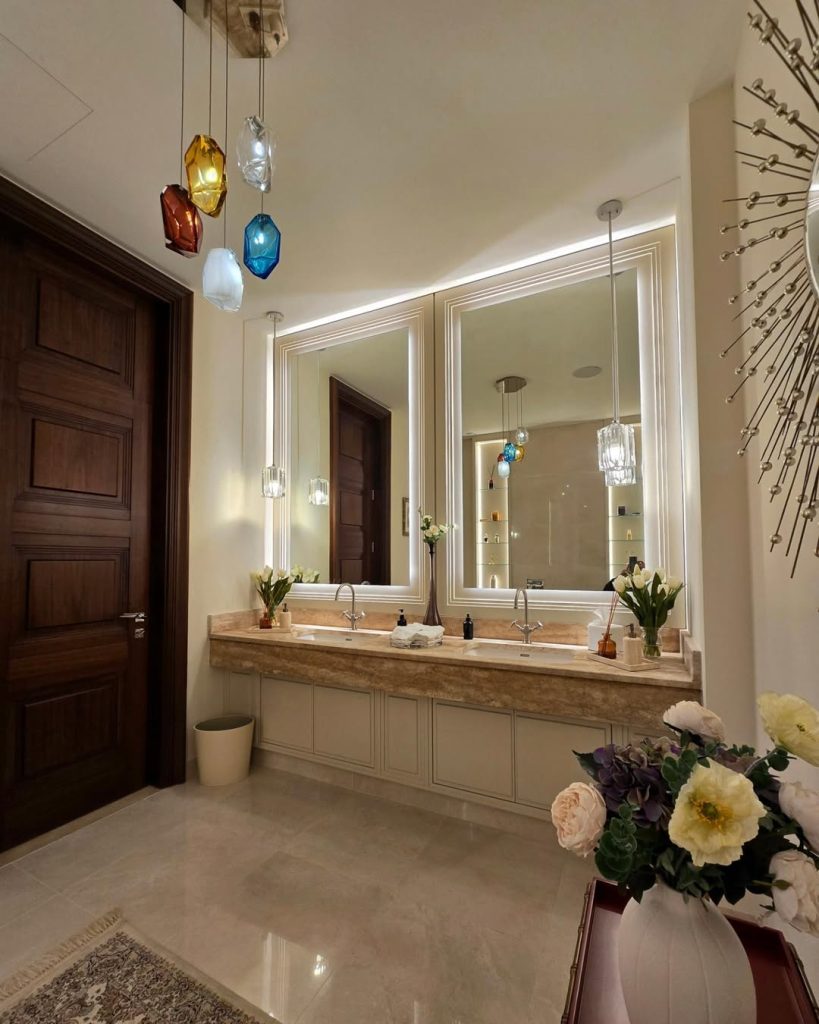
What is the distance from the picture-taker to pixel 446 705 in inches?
100

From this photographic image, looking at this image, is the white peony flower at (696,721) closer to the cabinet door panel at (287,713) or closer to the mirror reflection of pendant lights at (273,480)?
the cabinet door panel at (287,713)

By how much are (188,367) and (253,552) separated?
1271mm

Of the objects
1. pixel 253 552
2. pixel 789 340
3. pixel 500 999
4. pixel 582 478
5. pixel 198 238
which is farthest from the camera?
pixel 253 552

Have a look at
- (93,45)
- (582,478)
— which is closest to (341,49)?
(93,45)

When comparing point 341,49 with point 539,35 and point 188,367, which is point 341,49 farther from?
point 188,367

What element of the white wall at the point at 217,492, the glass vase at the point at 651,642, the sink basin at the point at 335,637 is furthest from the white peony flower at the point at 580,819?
the white wall at the point at 217,492

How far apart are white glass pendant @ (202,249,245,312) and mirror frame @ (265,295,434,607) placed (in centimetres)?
176

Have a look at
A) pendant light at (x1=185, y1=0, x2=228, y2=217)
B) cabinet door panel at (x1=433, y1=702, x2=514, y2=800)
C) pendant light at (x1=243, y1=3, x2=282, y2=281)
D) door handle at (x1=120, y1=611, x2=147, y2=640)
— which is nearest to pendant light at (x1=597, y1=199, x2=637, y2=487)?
cabinet door panel at (x1=433, y1=702, x2=514, y2=800)

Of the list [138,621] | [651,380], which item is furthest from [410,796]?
[651,380]

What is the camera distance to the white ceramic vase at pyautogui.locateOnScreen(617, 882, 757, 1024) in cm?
68

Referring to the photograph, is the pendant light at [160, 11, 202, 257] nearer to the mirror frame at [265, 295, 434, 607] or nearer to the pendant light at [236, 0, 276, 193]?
the pendant light at [236, 0, 276, 193]

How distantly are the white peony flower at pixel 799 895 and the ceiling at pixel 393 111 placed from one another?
2103 millimetres

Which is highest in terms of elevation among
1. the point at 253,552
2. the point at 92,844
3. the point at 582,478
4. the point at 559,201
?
the point at 559,201

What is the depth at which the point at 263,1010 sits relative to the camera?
1.41 meters
